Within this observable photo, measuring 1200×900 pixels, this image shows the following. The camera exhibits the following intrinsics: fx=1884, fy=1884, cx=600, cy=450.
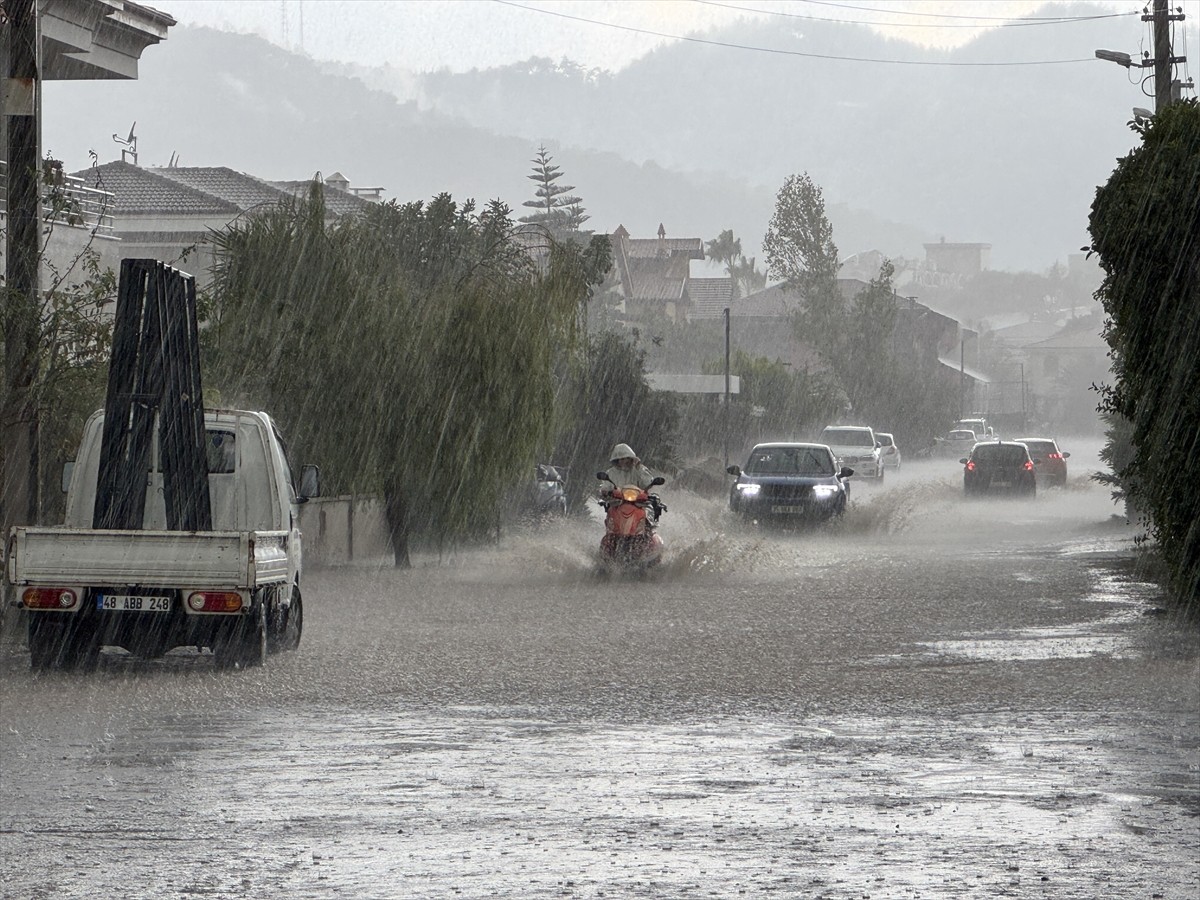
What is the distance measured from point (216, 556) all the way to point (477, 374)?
11566 mm

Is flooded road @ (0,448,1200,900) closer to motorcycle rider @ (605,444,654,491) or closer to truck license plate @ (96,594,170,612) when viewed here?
truck license plate @ (96,594,170,612)

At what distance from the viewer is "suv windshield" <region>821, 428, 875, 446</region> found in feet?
192

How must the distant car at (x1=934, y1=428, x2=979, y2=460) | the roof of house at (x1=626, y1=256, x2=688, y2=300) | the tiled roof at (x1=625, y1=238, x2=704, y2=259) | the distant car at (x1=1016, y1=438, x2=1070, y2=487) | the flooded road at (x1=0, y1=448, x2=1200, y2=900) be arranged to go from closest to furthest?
the flooded road at (x1=0, y1=448, x2=1200, y2=900)
the distant car at (x1=1016, y1=438, x2=1070, y2=487)
the distant car at (x1=934, y1=428, x2=979, y2=460)
the roof of house at (x1=626, y1=256, x2=688, y2=300)
the tiled roof at (x1=625, y1=238, x2=704, y2=259)

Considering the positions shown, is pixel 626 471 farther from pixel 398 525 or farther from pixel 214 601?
pixel 214 601

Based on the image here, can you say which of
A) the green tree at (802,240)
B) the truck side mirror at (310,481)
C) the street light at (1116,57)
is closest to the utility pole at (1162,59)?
the street light at (1116,57)

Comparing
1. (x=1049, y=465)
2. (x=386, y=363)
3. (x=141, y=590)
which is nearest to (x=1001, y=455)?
(x=1049, y=465)

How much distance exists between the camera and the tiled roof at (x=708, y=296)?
133m

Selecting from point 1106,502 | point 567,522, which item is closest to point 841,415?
point 1106,502

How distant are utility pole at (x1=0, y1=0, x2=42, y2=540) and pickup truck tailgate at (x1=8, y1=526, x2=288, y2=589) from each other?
3.71 m

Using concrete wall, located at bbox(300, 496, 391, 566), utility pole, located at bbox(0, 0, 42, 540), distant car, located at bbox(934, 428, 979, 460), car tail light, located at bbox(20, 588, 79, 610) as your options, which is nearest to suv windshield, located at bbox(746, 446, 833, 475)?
concrete wall, located at bbox(300, 496, 391, 566)

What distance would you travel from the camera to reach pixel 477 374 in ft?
79.9

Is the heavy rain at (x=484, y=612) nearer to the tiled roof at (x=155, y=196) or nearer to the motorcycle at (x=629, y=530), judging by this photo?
the motorcycle at (x=629, y=530)

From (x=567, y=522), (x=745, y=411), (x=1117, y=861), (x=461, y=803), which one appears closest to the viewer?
(x=1117, y=861)

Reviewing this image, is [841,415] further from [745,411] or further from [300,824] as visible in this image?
[300,824]
